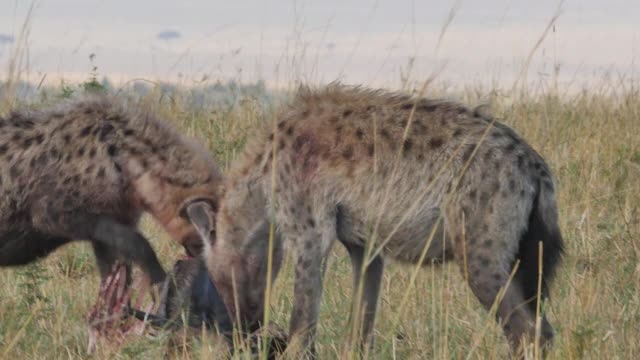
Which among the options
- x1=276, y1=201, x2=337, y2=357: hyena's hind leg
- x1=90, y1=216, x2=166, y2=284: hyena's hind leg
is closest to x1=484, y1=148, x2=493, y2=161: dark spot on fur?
x1=276, y1=201, x2=337, y2=357: hyena's hind leg

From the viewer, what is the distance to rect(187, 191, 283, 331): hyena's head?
4.39 meters

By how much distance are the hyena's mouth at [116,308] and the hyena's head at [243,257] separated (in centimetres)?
30

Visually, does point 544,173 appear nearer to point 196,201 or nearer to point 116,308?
point 196,201

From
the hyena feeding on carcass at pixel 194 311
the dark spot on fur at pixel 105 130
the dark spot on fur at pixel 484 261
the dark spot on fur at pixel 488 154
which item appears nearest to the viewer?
the dark spot on fur at pixel 484 261

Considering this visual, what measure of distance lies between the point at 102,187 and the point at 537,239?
Result: 5.81 ft

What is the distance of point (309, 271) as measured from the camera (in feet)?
13.4

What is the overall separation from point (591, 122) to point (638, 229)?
2.58 meters

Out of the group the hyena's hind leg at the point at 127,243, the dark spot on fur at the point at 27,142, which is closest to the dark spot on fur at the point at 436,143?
the hyena's hind leg at the point at 127,243

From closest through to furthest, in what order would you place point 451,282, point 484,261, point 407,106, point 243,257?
1. point 484,261
2. point 407,106
3. point 243,257
4. point 451,282

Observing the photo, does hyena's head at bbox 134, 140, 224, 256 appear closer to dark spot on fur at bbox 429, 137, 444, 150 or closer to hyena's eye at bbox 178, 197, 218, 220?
hyena's eye at bbox 178, 197, 218, 220

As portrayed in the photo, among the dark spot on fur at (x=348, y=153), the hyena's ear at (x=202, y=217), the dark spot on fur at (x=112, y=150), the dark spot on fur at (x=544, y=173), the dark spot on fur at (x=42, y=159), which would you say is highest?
the dark spot on fur at (x=348, y=153)

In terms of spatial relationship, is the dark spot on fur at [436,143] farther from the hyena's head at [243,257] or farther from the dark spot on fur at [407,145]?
the hyena's head at [243,257]

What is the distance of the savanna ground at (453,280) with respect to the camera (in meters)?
4.08

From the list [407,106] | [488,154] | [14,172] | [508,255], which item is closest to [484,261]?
[508,255]
